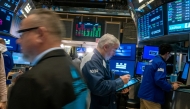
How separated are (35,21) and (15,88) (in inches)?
12.5

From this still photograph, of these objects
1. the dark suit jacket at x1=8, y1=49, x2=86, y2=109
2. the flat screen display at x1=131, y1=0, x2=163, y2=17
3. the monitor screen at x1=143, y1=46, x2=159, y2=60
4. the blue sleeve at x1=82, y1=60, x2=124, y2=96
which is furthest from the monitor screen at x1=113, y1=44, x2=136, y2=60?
the dark suit jacket at x1=8, y1=49, x2=86, y2=109

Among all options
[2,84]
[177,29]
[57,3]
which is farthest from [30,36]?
[57,3]

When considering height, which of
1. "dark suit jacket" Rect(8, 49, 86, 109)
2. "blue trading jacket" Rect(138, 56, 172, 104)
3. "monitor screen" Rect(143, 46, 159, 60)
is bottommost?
"blue trading jacket" Rect(138, 56, 172, 104)

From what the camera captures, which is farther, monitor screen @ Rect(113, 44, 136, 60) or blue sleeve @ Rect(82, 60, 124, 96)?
monitor screen @ Rect(113, 44, 136, 60)

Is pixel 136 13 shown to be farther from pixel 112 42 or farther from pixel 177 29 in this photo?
pixel 112 42

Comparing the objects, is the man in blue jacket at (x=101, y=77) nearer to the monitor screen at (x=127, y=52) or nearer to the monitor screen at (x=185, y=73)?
the monitor screen at (x=127, y=52)

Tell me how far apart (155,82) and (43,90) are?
104 inches

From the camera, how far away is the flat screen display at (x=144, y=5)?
3950 mm

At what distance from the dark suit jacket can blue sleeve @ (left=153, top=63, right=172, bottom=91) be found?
2.43m

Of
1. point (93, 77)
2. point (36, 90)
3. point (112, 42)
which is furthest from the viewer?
point (112, 42)

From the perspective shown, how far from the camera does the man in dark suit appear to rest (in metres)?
0.74

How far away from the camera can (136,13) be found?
195 inches

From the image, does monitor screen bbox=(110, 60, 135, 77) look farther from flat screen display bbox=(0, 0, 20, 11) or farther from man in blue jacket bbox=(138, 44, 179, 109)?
flat screen display bbox=(0, 0, 20, 11)

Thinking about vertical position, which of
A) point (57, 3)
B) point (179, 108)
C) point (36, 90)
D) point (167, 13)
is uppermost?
point (57, 3)
